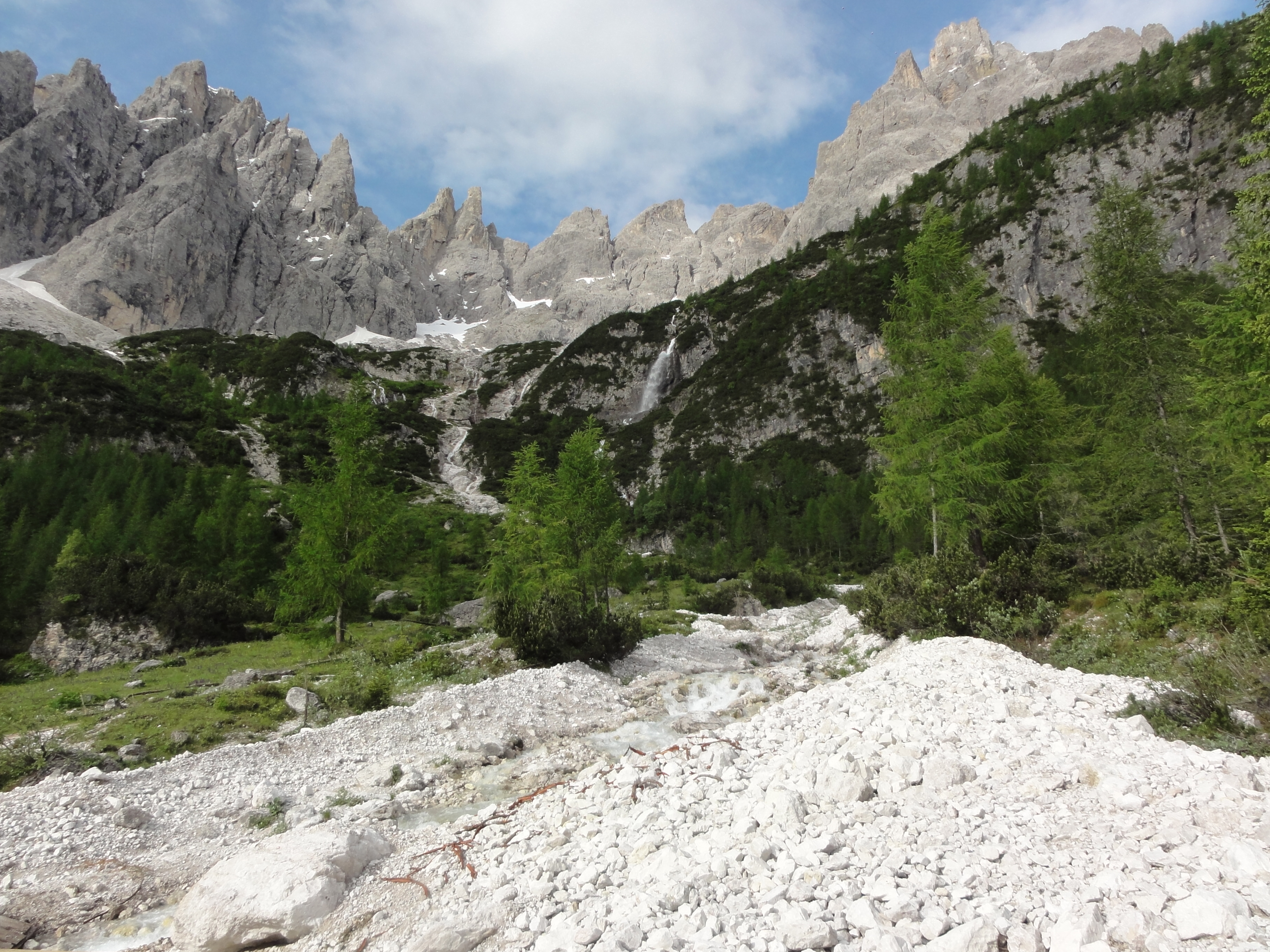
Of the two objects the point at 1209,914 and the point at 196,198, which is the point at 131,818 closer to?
the point at 1209,914

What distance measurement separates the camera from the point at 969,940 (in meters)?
3.73

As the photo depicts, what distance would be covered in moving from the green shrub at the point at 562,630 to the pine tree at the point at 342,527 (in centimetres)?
586

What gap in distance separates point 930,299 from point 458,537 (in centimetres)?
5845

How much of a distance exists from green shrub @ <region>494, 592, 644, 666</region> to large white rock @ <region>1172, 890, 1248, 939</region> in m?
15.1

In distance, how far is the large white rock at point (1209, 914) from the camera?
11.2 ft

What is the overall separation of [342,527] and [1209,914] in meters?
23.3

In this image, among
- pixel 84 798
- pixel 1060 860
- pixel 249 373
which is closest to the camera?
pixel 1060 860

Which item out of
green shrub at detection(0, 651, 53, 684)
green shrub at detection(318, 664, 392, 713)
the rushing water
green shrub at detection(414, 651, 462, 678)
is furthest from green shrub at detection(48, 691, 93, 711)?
the rushing water

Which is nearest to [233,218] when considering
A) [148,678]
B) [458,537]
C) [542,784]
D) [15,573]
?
[458,537]

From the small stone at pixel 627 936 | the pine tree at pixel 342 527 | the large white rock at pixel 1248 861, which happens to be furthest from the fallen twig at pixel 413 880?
the pine tree at pixel 342 527

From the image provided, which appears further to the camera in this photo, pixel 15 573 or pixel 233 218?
pixel 233 218

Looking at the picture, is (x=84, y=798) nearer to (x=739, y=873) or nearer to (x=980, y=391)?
(x=739, y=873)

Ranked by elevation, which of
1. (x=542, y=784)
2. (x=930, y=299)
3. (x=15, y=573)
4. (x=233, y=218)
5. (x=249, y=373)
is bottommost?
(x=542, y=784)

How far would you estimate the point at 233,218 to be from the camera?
566ft
